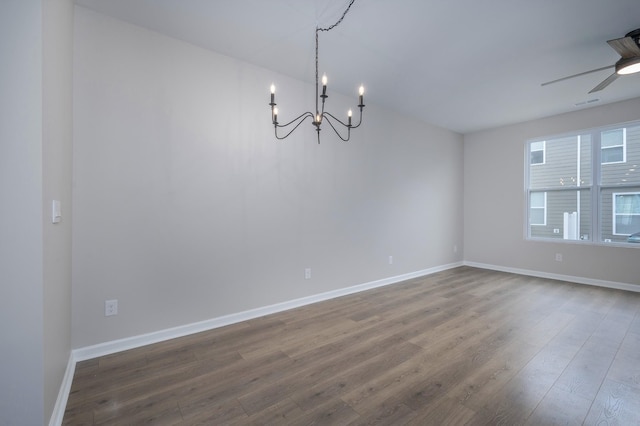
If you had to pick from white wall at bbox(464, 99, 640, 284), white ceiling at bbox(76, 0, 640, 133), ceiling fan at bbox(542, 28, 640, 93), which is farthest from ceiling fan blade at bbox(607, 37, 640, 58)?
white wall at bbox(464, 99, 640, 284)

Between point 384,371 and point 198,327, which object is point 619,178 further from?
point 198,327

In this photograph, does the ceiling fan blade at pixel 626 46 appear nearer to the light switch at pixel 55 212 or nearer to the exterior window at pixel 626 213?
the exterior window at pixel 626 213

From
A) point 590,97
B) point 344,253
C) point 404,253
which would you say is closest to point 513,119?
point 590,97

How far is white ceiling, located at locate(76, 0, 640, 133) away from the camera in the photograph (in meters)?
2.15

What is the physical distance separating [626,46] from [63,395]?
201 inches

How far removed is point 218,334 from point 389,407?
5.63 ft

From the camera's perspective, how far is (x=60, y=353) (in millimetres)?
1674

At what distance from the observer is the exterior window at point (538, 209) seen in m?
4.93

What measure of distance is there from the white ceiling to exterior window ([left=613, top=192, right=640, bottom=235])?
1.49 metres

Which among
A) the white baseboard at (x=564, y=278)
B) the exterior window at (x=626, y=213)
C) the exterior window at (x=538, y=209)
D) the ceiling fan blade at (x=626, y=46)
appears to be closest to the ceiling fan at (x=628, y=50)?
the ceiling fan blade at (x=626, y=46)

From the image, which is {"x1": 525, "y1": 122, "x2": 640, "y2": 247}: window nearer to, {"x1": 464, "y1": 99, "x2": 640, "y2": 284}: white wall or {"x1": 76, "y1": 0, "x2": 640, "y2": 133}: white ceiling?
{"x1": 464, "y1": 99, "x2": 640, "y2": 284}: white wall

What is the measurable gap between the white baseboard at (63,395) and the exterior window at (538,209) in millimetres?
6533

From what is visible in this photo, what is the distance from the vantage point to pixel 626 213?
13.4 feet

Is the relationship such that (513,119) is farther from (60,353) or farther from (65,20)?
(60,353)
